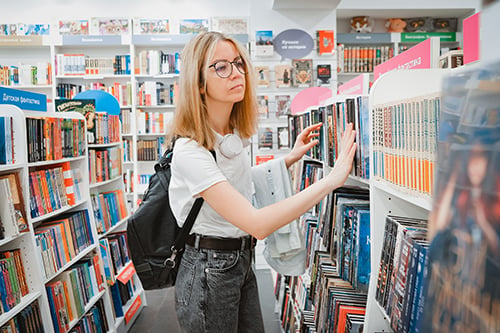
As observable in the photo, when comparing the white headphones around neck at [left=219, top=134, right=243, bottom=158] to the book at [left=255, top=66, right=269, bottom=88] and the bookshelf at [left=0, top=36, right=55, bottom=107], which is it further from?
the bookshelf at [left=0, top=36, right=55, bottom=107]

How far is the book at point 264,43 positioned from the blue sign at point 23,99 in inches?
125

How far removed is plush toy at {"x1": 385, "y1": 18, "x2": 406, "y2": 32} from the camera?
625 centimetres

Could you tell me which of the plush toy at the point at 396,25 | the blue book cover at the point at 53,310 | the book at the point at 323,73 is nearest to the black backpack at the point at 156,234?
the blue book cover at the point at 53,310

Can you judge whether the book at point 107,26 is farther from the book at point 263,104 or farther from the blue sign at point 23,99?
the blue sign at point 23,99

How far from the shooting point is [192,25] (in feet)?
19.4

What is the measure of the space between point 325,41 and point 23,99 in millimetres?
3855

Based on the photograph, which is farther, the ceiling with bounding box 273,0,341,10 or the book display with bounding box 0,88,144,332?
the ceiling with bounding box 273,0,341,10

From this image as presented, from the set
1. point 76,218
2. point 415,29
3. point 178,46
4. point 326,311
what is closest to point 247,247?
point 326,311

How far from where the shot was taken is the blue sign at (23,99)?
84.4 inches

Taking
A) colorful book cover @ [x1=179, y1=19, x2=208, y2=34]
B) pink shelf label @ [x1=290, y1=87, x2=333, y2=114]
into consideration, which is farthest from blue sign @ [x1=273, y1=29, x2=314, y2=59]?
pink shelf label @ [x1=290, y1=87, x2=333, y2=114]

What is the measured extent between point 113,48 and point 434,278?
255 inches

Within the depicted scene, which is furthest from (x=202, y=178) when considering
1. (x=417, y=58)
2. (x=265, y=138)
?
(x=265, y=138)

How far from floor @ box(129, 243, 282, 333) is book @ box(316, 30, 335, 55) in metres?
2.88

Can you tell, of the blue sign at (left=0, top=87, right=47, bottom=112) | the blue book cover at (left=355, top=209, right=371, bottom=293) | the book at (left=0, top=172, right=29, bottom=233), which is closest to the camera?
the blue book cover at (left=355, top=209, right=371, bottom=293)
